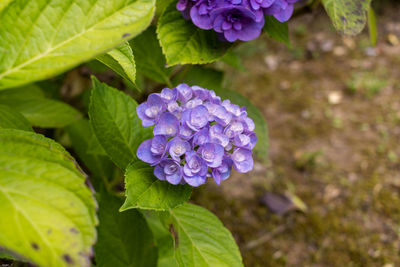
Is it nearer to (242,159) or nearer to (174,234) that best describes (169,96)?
(242,159)

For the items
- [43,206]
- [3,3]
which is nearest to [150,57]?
[3,3]

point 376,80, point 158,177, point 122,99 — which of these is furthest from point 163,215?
point 376,80

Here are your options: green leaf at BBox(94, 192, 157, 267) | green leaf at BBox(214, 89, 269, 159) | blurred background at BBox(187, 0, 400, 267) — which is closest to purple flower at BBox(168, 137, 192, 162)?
green leaf at BBox(94, 192, 157, 267)

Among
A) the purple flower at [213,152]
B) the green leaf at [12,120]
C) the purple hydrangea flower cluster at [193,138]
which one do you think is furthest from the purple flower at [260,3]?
the green leaf at [12,120]

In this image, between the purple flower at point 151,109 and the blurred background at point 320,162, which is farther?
the blurred background at point 320,162

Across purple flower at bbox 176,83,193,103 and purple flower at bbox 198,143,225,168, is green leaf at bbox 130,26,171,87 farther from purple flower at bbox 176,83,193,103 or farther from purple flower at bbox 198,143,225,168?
purple flower at bbox 198,143,225,168

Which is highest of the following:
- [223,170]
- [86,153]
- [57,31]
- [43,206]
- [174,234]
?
[57,31]

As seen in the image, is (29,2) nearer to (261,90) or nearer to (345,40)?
(261,90)

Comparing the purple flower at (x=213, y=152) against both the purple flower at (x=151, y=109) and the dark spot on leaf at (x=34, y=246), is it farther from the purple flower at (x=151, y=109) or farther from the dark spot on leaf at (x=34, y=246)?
the dark spot on leaf at (x=34, y=246)
